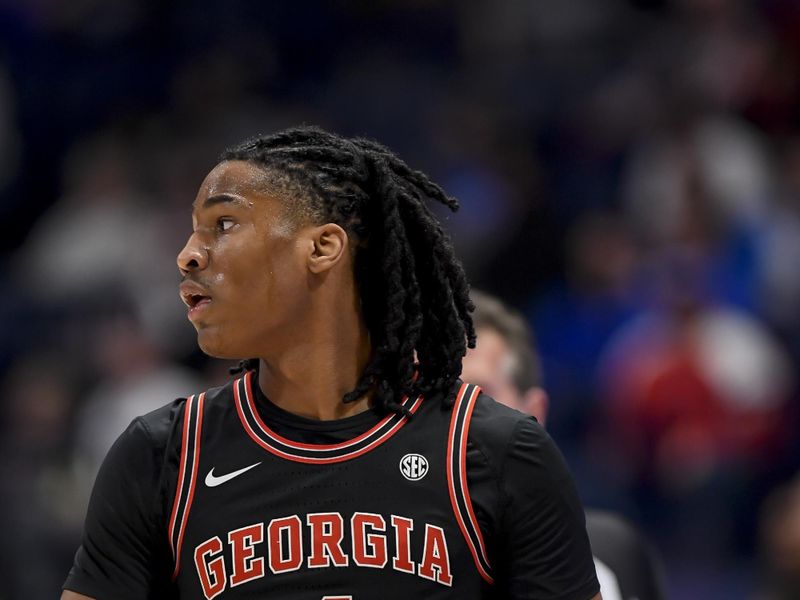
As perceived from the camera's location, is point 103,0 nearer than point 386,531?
No

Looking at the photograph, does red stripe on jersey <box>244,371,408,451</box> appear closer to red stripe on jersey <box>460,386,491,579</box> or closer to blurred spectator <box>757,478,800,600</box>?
red stripe on jersey <box>460,386,491,579</box>

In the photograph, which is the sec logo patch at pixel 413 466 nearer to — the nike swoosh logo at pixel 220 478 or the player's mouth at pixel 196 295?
the nike swoosh logo at pixel 220 478

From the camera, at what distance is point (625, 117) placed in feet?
27.4

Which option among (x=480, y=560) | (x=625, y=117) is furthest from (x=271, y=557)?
(x=625, y=117)

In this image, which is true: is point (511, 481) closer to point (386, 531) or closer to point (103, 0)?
point (386, 531)

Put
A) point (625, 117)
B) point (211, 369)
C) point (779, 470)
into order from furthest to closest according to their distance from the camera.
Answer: point (625, 117) < point (211, 369) < point (779, 470)

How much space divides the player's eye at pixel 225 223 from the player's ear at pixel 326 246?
0.14 m

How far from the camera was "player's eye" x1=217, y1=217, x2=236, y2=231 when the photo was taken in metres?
2.46

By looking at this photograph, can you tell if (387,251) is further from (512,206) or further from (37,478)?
(512,206)

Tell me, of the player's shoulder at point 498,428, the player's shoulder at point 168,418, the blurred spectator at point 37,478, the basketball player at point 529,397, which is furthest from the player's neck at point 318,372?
the blurred spectator at point 37,478

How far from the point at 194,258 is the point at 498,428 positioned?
626 millimetres

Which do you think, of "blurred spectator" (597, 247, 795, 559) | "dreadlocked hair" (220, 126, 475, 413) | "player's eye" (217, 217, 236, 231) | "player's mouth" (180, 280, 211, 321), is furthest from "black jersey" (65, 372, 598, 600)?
"blurred spectator" (597, 247, 795, 559)

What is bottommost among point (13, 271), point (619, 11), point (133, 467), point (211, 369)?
point (133, 467)

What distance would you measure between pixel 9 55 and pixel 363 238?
748 cm
